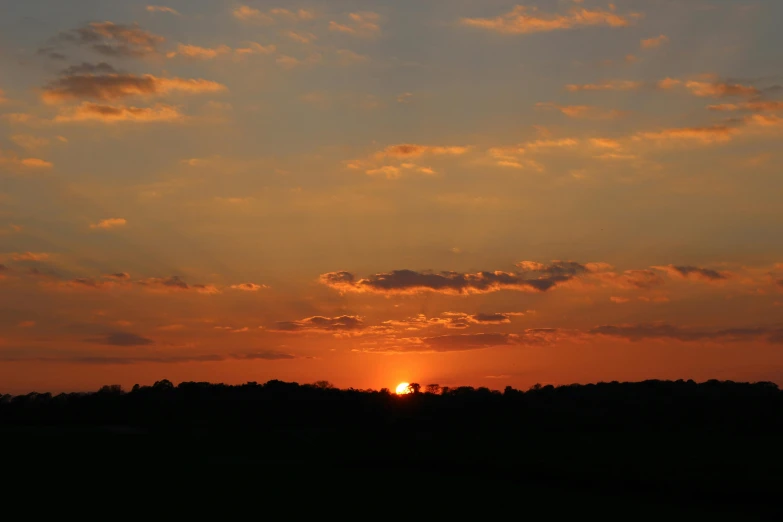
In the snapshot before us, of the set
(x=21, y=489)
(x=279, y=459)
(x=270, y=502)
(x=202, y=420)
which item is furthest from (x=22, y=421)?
(x=270, y=502)

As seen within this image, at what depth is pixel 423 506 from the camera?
155ft

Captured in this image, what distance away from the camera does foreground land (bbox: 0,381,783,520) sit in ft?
178

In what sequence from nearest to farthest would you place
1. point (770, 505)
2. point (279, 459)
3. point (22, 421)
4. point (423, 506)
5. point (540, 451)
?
point (423, 506)
point (770, 505)
point (279, 459)
point (540, 451)
point (22, 421)

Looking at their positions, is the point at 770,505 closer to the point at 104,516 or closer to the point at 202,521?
the point at 202,521

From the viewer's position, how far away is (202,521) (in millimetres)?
42000

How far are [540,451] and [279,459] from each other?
23.3 metres

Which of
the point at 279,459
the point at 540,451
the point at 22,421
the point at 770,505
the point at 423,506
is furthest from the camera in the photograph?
the point at 22,421

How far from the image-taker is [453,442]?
81125 mm

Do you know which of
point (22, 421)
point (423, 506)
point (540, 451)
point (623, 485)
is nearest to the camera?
point (423, 506)

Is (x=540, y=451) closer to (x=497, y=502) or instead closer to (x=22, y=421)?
(x=497, y=502)

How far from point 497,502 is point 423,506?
5020mm

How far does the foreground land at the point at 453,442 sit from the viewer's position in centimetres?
5422

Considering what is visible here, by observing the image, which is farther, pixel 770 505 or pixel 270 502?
pixel 770 505

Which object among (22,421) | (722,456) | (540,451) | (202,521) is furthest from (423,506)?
(22,421)
